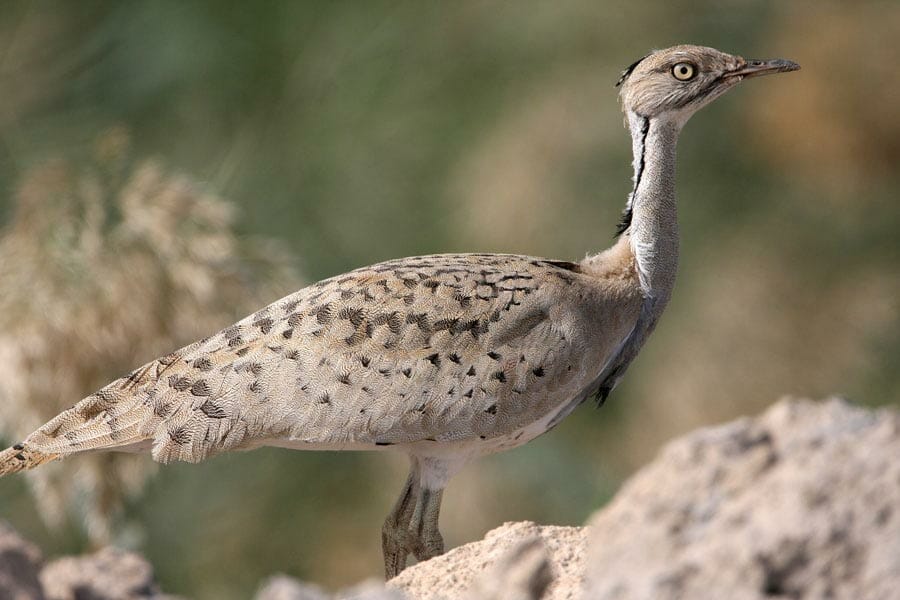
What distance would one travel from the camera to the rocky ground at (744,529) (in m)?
2.55

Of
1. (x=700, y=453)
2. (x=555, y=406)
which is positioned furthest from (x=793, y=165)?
(x=700, y=453)

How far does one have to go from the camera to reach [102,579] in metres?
3.05

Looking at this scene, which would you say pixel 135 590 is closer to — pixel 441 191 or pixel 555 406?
pixel 555 406

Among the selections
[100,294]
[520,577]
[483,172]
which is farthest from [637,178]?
[483,172]

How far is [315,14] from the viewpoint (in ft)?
38.3

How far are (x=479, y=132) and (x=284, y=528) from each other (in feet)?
11.3

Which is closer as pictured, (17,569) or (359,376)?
(17,569)

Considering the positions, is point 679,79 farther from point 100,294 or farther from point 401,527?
point 100,294

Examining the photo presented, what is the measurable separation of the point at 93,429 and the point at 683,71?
2622 millimetres

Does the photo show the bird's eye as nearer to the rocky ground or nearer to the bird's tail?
the bird's tail

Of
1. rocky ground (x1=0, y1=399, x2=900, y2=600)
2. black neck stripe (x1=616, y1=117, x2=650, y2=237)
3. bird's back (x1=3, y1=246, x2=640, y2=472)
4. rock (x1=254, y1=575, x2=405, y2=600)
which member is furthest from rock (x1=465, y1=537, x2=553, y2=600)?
black neck stripe (x1=616, y1=117, x2=650, y2=237)

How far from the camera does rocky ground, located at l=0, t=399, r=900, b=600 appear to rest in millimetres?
2551

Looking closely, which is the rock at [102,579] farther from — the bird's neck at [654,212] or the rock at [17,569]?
the bird's neck at [654,212]

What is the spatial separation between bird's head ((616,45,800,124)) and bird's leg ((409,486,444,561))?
171cm
